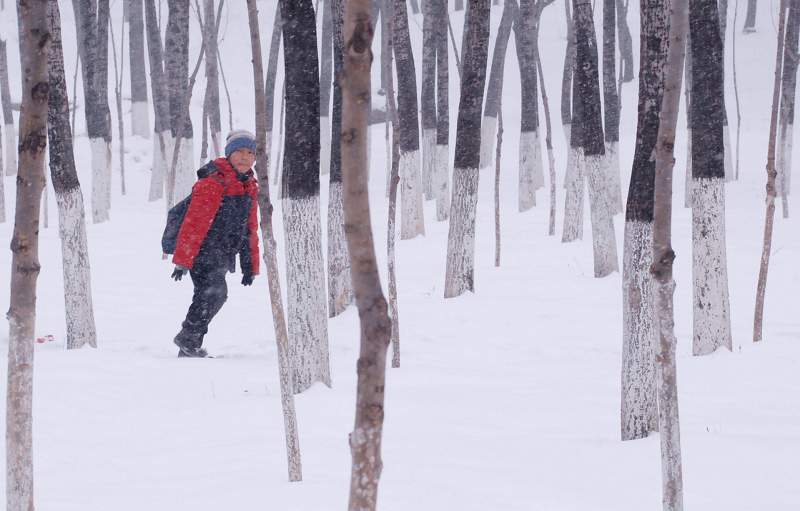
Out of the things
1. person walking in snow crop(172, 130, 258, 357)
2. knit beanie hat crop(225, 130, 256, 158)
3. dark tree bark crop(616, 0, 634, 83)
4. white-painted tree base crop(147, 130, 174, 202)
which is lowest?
white-painted tree base crop(147, 130, 174, 202)

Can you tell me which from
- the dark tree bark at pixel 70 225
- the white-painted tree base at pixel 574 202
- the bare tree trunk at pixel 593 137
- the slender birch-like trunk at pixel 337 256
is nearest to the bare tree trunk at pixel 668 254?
the dark tree bark at pixel 70 225

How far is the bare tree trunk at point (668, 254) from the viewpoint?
326 centimetres

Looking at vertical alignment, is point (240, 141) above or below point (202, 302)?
above

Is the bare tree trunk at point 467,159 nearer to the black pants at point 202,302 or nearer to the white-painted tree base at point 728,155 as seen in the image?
the black pants at point 202,302

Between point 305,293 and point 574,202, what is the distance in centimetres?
778

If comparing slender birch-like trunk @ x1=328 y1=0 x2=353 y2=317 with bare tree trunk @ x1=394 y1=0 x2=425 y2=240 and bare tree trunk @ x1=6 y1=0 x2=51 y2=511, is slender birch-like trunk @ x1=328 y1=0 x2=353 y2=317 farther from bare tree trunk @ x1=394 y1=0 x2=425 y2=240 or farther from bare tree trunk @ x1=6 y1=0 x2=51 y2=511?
bare tree trunk @ x1=6 y1=0 x2=51 y2=511

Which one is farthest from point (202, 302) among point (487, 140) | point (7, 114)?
point (7, 114)

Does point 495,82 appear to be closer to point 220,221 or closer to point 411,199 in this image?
point 411,199

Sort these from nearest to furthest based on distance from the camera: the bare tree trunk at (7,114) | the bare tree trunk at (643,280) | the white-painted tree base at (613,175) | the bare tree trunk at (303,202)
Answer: the bare tree trunk at (643,280) → the bare tree trunk at (303,202) → the white-painted tree base at (613,175) → the bare tree trunk at (7,114)

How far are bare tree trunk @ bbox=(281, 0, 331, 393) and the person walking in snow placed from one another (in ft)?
2.94

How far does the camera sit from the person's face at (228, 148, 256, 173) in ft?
22.5

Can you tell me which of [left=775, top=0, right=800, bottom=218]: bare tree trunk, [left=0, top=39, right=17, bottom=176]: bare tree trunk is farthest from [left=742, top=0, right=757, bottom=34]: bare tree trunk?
[left=0, top=39, right=17, bottom=176]: bare tree trunk

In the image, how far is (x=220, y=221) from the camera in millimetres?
7156

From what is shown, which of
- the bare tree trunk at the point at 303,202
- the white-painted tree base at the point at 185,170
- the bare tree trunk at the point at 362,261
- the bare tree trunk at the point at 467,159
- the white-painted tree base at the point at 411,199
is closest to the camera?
the bare tree trunk at the point at 362,261
